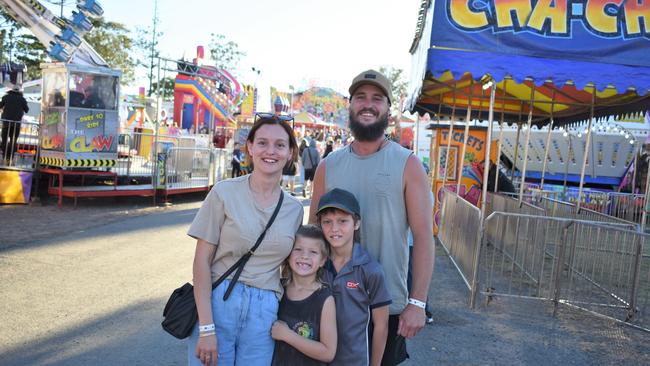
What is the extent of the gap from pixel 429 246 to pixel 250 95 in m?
35.8

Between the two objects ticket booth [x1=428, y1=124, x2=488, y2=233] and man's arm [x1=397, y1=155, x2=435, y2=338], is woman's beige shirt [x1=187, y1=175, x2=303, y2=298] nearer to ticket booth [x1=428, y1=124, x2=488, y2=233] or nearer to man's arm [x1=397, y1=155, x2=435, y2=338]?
man's arm [x1=397, y1=155, x2=435, y2=338]

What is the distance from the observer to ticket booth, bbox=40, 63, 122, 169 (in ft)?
38.3

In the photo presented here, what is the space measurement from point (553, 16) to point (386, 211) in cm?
460

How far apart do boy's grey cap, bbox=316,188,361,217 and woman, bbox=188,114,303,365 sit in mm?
208

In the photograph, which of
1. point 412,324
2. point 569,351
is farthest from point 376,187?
point 569,351

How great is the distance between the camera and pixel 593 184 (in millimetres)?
20000

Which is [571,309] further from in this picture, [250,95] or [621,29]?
[250,95]

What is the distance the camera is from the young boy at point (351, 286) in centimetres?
242

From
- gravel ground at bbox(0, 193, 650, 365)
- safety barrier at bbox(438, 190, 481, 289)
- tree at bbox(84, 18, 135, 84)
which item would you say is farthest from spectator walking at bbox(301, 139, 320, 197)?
tree at bbox(84, 18, 135, 84)

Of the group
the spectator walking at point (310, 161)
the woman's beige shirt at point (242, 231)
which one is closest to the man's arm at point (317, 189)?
the woman's beige shirt at point (242, 231)

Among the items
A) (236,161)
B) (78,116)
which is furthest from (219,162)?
(78,116)

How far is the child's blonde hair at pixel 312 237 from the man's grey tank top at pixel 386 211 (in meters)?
0.25

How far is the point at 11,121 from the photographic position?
11.6 m

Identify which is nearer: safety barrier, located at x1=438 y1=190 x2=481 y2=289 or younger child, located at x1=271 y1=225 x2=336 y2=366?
younger child, located at x1=271 y1=225 x2=336 y2=366
